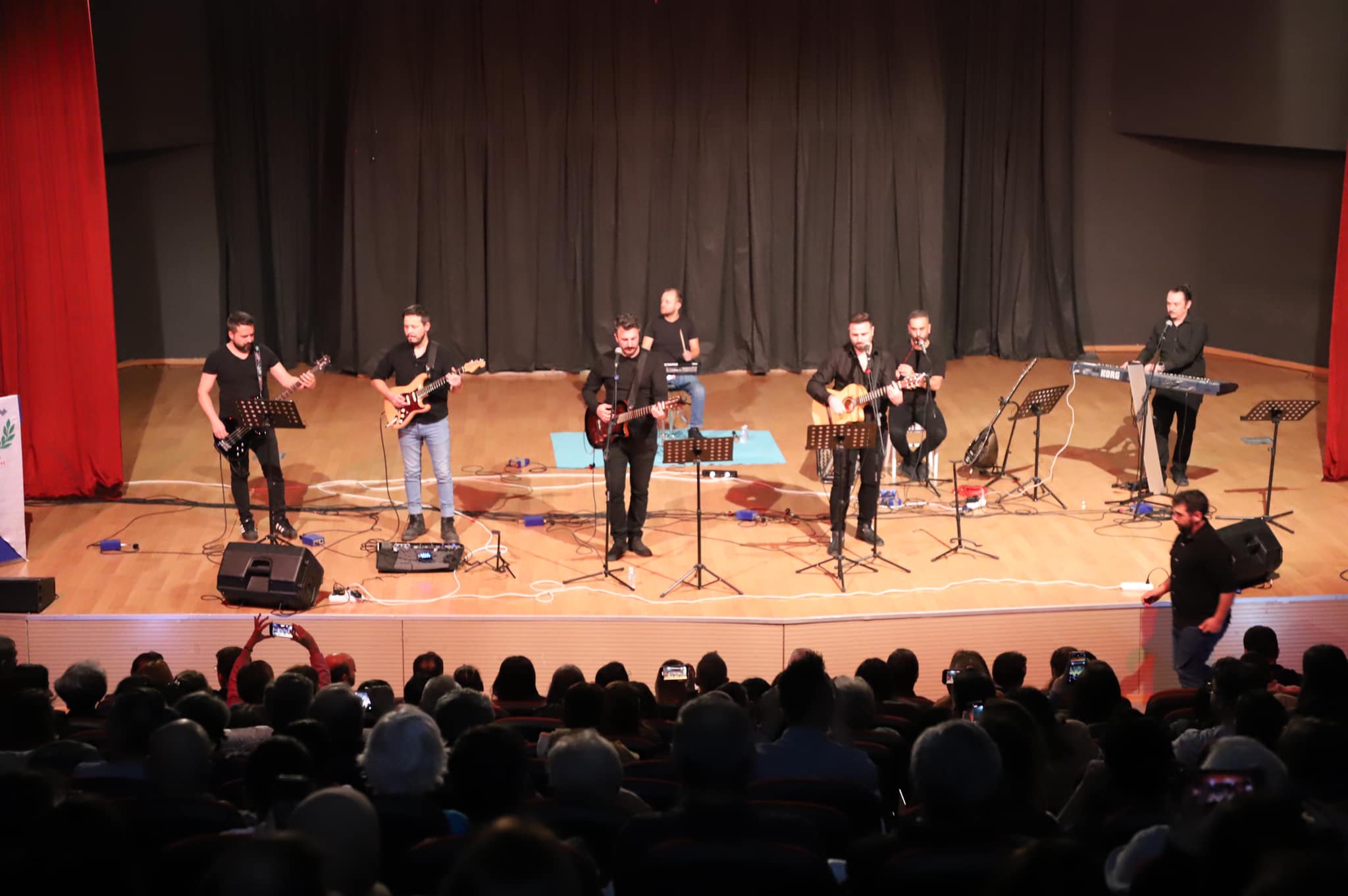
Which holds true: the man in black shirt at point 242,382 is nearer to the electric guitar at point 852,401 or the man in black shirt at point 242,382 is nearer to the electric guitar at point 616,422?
the electric guitar at point 616,422

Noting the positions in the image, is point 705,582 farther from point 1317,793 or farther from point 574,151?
point 574,151

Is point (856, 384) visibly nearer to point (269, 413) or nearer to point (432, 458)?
point (432, 458)

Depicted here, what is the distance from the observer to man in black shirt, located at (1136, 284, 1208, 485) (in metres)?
10.9

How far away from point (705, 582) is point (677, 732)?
18.3ft

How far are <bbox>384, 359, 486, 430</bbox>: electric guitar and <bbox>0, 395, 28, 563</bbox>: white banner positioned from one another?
257 cm

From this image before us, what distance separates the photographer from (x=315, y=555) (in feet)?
31.9

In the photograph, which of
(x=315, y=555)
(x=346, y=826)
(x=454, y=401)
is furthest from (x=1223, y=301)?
(x=346, y=826)

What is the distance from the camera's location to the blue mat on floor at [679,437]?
39.1ft

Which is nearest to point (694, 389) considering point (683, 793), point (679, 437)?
point (679, 437)

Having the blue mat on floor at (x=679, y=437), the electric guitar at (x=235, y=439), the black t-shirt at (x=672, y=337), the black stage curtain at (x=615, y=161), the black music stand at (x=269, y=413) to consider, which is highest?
the black stage curtain at (x=615, y=161)

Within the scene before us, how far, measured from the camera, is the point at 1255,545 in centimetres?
812

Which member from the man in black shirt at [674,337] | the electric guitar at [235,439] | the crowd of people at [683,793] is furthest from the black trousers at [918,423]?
the crowd of people at [683,793]

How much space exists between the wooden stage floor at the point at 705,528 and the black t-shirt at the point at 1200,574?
24.1 inches

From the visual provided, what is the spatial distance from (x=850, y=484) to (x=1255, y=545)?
8.74 ft
